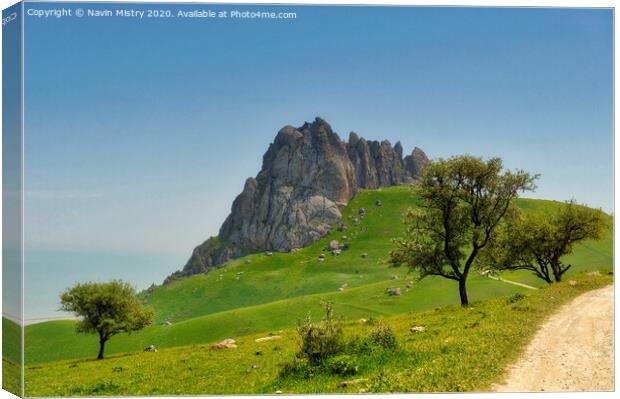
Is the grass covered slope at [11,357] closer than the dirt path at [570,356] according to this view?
No

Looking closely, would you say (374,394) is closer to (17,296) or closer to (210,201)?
(17,296)

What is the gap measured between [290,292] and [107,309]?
87314 mm

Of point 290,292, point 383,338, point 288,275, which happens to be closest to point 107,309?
point 383,338

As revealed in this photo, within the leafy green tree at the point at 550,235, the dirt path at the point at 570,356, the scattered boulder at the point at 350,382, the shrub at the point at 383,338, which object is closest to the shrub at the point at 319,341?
the scattered boulder at the point at 350,382

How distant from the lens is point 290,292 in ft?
439

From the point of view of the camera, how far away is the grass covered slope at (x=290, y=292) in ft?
258

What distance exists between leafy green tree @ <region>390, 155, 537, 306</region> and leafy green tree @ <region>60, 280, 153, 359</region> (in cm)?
2289

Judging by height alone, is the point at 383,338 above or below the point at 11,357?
below

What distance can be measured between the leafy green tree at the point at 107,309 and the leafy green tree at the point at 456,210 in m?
22.9

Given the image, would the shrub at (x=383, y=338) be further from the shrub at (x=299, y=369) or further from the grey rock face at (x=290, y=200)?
the grey rock face at (x=290, y=200)

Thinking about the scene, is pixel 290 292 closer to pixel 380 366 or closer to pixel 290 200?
pixel 290 200

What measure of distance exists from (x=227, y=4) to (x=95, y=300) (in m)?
30.8

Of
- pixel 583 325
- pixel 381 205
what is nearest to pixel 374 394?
pixel 583 325

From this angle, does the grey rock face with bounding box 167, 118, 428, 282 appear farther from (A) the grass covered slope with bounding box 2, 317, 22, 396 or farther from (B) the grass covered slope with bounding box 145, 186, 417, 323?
(A) the grass covered slope with bounding box 2, 317, 22, 396
